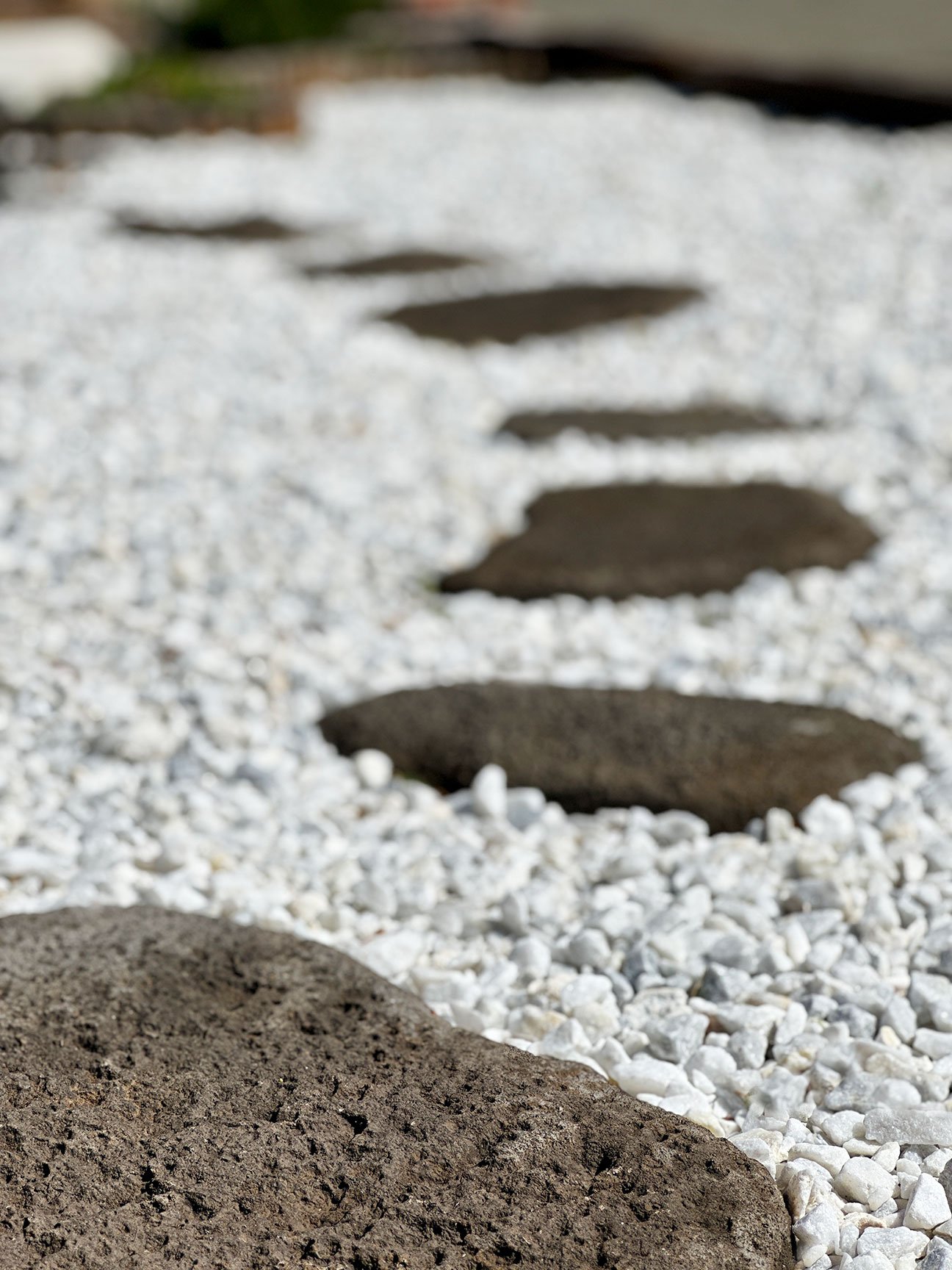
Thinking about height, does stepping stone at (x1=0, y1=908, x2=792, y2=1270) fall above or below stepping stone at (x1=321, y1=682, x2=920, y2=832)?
above

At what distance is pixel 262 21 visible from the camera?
1291 centimetres

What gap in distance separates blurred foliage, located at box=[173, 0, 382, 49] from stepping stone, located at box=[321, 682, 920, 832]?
1175cm

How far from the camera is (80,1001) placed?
1826 mm

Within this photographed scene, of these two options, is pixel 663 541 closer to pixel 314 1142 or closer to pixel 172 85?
pixel 314 1142

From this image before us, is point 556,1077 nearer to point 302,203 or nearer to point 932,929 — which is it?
point 932,929

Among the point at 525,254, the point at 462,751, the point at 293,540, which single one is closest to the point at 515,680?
the point at 462,751

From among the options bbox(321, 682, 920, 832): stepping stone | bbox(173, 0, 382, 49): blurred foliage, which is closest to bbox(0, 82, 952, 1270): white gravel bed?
bbox(321, 682, 920, 832): stepping stone

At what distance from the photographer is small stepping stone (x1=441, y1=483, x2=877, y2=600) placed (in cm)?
329

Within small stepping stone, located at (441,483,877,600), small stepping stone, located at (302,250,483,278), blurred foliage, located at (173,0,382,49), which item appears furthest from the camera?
blurred foliage, located at (173,0,382,49)

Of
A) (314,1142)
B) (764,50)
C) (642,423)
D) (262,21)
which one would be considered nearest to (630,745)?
(314,1142)

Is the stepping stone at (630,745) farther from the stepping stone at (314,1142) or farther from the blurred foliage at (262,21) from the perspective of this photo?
the blurred foliage at (262,21)

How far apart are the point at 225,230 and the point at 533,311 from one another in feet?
6.79

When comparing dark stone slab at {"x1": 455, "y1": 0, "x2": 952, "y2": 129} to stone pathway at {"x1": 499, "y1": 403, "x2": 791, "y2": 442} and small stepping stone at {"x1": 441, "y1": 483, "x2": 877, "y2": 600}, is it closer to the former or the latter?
stone pathway at {"x1": 499, "y1": 403, "x2": 791, "y2": 442}

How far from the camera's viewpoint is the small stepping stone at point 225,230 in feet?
21.7
